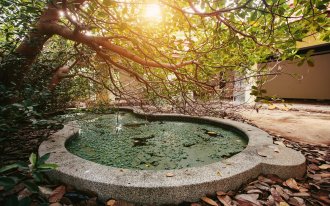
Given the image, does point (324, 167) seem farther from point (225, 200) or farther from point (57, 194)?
point (57, 194)

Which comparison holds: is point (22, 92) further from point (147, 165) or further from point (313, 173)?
point (313, 173)

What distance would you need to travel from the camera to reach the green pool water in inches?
136

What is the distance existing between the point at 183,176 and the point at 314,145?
119 inches

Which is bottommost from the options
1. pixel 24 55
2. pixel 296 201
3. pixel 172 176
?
pixel 296 201

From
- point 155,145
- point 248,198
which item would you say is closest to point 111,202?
point 248,198

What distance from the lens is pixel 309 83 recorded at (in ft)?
38.2

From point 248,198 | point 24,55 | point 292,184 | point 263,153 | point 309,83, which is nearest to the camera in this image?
point 248,198

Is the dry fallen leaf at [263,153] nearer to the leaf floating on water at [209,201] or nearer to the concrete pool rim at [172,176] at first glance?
the concrete pool rim at [172,176]

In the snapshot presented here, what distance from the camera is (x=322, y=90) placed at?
1109cm

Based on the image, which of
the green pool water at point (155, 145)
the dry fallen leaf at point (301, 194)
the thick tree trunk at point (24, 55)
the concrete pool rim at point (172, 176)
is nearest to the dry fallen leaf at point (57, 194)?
→ the concrete pool rim at point (172, 176)

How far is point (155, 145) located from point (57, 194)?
231 cm

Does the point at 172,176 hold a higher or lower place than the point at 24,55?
lower

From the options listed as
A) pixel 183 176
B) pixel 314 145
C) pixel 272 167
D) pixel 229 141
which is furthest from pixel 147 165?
pixel 314 145

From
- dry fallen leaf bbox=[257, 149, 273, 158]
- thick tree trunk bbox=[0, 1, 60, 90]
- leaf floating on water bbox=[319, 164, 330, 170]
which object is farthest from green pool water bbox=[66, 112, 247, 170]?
thick tree trunk bbox=[0, 1, 60, 90]
